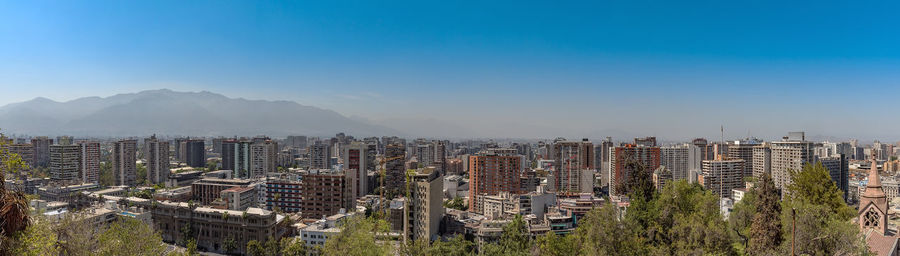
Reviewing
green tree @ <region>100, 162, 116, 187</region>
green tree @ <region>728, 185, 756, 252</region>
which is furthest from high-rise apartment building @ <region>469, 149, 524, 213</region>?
green tree @ <region>100, 162, 116, 187</region>

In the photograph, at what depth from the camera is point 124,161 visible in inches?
1166

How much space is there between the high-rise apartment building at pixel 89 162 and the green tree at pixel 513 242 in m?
28.5

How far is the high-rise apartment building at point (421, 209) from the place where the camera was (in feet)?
47.9

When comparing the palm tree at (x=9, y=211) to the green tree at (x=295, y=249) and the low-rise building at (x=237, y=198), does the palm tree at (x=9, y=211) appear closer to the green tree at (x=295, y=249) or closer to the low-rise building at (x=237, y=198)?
the green tree at (x=295, y=249)

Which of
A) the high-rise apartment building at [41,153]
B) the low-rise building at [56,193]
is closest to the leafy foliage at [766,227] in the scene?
the low-rise building at [56,193]

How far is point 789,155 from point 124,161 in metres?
39.1

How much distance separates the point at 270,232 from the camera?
51.3 feet

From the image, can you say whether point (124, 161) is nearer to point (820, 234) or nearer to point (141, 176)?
point (141, 176)

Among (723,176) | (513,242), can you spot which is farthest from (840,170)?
(513,242)

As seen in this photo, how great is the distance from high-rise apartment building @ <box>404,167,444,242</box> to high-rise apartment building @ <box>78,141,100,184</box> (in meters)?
25.2

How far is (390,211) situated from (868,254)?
13842 millimetres

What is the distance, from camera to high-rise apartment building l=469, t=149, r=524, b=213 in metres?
23.0

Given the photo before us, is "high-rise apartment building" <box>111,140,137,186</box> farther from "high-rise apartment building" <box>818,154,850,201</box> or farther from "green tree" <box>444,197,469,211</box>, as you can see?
"high-rise apartment building" <box>818,154,850,201</box>

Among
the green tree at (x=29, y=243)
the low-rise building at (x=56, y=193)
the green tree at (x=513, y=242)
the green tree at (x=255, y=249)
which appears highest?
the green tree at (x=29, y=243)
